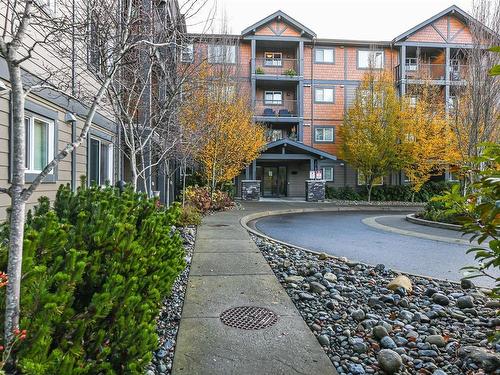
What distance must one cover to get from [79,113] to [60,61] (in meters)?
1.16

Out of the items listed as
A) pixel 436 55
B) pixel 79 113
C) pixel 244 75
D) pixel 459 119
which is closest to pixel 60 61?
pixel 79 113

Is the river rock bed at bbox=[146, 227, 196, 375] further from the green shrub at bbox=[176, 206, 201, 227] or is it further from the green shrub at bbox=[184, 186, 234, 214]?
the green shrub at bbox=[184, 186, 234, 214]

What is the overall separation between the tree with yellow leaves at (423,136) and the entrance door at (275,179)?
8.56 m

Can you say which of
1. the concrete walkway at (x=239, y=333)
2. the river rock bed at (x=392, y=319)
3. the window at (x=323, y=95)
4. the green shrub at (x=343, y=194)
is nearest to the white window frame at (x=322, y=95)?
the window at (x=323, y=95)

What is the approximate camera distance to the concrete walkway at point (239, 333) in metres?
2.80

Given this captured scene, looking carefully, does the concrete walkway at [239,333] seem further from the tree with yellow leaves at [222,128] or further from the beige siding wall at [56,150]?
the tree with yellow leaves at [222,128]

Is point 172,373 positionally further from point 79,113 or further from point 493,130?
point 493,130

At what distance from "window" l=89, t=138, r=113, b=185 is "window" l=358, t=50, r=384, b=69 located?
21.1 m

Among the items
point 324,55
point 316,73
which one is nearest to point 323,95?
point 316,73

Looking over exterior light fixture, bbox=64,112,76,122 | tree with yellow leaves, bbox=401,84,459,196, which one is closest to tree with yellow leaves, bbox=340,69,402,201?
tree with yellow leaves, bbox=401,84,459,196

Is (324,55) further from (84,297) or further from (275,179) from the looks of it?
(84,297)

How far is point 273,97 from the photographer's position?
2703 centimetres

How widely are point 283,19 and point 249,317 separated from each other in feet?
85.6

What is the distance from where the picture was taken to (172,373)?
2.69 metres
